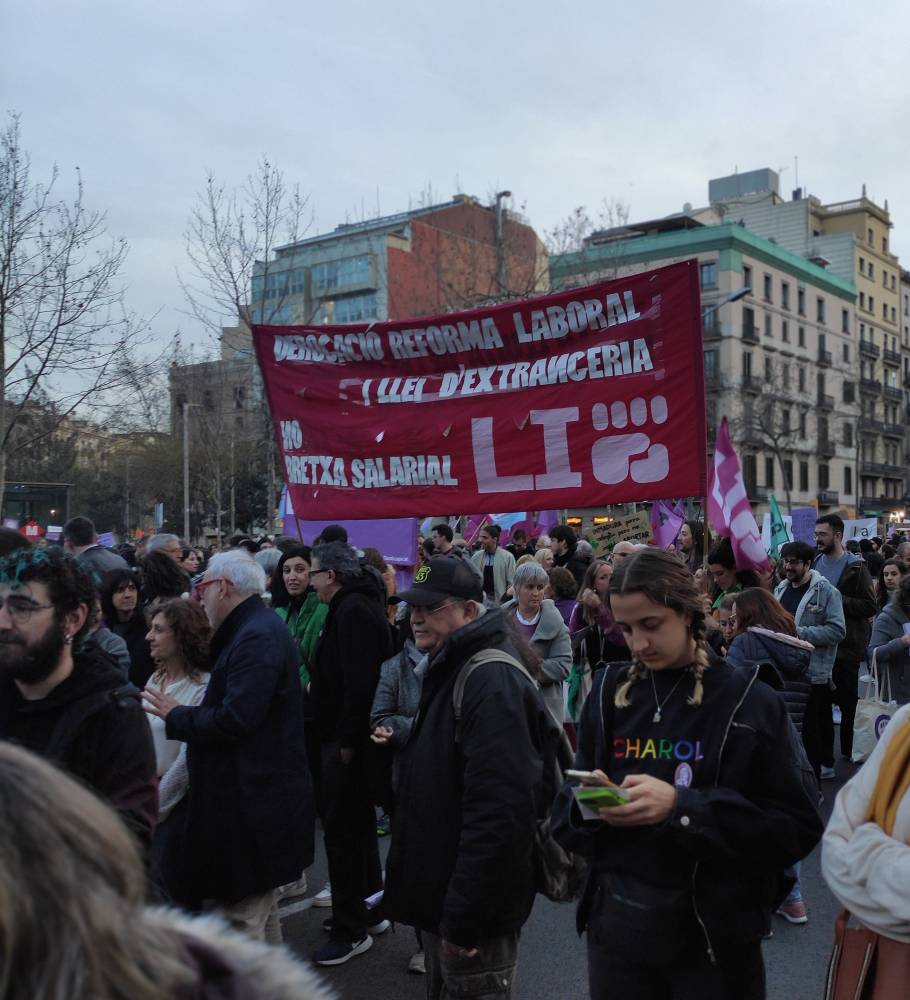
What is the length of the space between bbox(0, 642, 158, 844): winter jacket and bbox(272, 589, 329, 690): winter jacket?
291 centimetres

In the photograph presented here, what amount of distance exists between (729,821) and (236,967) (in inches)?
A: 65.6

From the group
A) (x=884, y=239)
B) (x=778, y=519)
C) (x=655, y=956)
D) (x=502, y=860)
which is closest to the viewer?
(x=655, y=956)

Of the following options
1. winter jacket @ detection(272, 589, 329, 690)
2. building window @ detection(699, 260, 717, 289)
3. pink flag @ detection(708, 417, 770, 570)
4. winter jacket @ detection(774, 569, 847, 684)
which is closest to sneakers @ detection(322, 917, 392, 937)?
winter jacket @ detection(272, 589, 329, 690)

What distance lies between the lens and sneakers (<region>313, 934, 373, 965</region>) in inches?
192

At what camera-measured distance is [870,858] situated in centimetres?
214

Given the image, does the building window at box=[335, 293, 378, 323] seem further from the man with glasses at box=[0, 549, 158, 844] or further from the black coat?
the man with glasses at box=[0, 549, 158, 844]

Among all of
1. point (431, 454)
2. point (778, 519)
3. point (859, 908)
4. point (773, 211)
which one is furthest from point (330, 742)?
point (773, 211)

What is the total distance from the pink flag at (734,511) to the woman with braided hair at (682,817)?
388 centimetres

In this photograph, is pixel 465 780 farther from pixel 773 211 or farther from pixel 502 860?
pixel 773 211

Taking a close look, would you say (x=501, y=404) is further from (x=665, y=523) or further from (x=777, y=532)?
(x=777, y=532)

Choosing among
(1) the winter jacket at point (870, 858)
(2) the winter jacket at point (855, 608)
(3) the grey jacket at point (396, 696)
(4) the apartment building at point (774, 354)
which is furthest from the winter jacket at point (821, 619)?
(4) the apartment building at point (774, 354)

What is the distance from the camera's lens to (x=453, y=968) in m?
3.08

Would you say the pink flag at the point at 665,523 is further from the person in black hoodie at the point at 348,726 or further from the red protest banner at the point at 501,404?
the person in black hoodie at the point at 348,726

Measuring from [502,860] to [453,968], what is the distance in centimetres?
40
